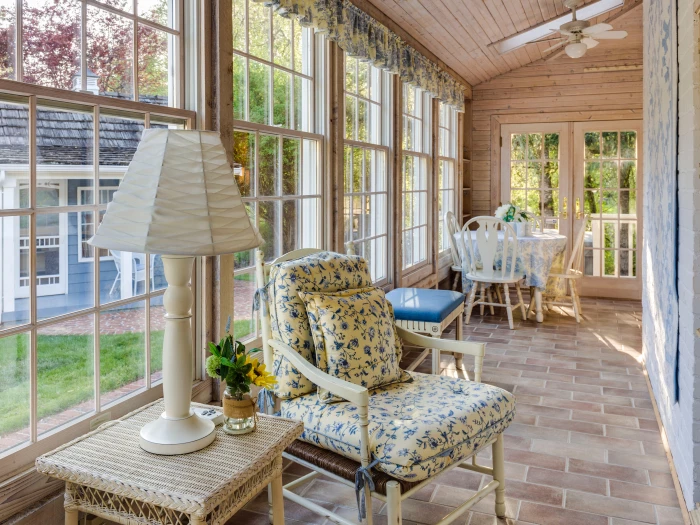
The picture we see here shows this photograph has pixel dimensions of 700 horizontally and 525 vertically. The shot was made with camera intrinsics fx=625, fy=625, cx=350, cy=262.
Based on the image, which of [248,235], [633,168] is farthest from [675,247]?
[633,168]

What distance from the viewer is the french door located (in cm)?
730

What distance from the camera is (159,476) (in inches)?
60.2

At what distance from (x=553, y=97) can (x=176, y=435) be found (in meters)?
6.94

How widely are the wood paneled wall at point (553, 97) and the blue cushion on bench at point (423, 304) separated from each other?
4.02 m

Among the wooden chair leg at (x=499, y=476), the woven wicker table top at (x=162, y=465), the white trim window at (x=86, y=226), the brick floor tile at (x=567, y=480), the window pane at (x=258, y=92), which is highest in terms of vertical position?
the window pane at (x=258, y=92)

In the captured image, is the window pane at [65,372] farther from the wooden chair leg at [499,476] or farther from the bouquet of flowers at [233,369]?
the wooden chair leg at [499,476]

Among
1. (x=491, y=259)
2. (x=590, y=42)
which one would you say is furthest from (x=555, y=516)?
(x=590, y=42)

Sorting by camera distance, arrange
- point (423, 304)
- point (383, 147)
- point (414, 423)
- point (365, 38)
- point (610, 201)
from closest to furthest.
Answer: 1. point (414, 423)
2. point (423, 304)
3. point (365, 38)
4. point (383, 147)
5. point (610, 201)

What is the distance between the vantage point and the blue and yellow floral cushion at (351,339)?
2.30 meters

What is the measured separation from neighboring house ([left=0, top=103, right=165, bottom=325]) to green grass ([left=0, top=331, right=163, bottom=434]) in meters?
0.10

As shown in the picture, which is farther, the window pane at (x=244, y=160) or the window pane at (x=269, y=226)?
the window pane at (x=269, y=226)

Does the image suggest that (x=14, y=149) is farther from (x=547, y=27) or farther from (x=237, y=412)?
(x=547, y=27)

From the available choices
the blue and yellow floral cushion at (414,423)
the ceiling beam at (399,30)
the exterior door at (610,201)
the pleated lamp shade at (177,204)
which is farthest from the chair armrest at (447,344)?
the exterior door at (610,201)

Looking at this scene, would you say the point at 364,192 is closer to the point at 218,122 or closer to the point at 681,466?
the point at 218,122
